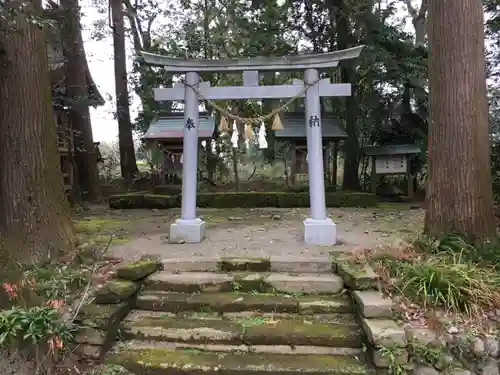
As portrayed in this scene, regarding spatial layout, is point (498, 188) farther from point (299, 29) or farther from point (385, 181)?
point (299, 29)

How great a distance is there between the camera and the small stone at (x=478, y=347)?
314cm

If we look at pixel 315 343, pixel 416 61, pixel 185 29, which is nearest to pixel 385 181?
pixel 416 61

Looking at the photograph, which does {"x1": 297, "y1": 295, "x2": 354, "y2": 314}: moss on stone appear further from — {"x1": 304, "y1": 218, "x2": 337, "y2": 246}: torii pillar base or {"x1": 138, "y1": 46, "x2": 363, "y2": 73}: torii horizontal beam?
{"x1": 138, "y1": 46, "x2": 363, "y2": 73}: torii horizontal beam

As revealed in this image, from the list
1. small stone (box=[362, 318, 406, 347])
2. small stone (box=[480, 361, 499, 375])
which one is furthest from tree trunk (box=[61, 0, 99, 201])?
small stone (box=[480, 361, 499, 375])

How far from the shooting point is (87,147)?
11.7 m

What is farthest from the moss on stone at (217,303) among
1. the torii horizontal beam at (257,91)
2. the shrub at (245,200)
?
the shrub at (245,200)

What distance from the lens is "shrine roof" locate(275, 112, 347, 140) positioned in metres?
10.4

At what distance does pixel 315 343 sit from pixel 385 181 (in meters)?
10.6

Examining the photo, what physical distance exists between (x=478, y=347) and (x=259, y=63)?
446 centimetres

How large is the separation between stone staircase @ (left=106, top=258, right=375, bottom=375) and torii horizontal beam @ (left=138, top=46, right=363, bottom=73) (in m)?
2.95

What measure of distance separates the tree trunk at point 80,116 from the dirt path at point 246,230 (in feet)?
7.25

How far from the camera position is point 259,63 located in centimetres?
580

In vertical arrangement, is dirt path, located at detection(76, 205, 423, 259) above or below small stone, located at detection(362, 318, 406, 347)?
above

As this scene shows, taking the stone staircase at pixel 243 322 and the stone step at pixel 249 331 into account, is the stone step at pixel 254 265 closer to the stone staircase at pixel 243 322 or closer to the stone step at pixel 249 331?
the stone staircase at pixel 243 322
